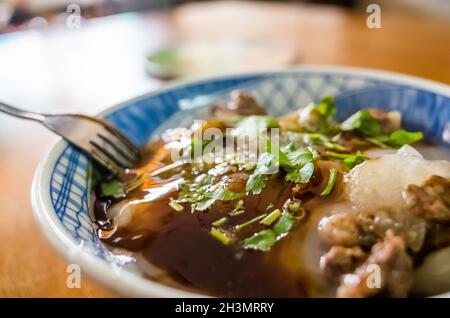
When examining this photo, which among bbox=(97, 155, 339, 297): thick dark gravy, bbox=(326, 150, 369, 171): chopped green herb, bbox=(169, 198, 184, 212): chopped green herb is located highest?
bbox=(326, 150, 369, 171): chopped green herb

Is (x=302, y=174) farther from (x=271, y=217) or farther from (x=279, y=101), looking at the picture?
(x=279, y=101)

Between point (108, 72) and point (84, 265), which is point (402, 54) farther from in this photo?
point (84, 265)

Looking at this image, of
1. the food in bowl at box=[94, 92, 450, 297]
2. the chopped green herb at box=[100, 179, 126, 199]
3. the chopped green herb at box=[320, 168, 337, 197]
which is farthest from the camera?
the chopped green herb at box=[100, 179, 126, 199]

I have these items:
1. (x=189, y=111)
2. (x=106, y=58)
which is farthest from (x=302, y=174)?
(x=106, y=58)

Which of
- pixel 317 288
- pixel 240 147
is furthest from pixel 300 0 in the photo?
pixel 317 288

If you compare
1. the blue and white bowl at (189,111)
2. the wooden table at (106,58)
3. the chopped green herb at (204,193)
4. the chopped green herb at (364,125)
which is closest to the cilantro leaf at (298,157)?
the chopped green herb at (204,193)

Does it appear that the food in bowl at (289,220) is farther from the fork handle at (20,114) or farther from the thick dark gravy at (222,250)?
the fork handle at (20,114)

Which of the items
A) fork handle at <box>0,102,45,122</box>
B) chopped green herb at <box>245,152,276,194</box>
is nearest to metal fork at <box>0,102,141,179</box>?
fork handle at <box>0,102,45,122</box>

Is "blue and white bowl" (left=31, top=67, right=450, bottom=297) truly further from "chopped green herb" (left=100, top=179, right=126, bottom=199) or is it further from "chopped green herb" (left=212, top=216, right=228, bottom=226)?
"chopped green herb" (left=212, top=216, right=228, bottom=226)
